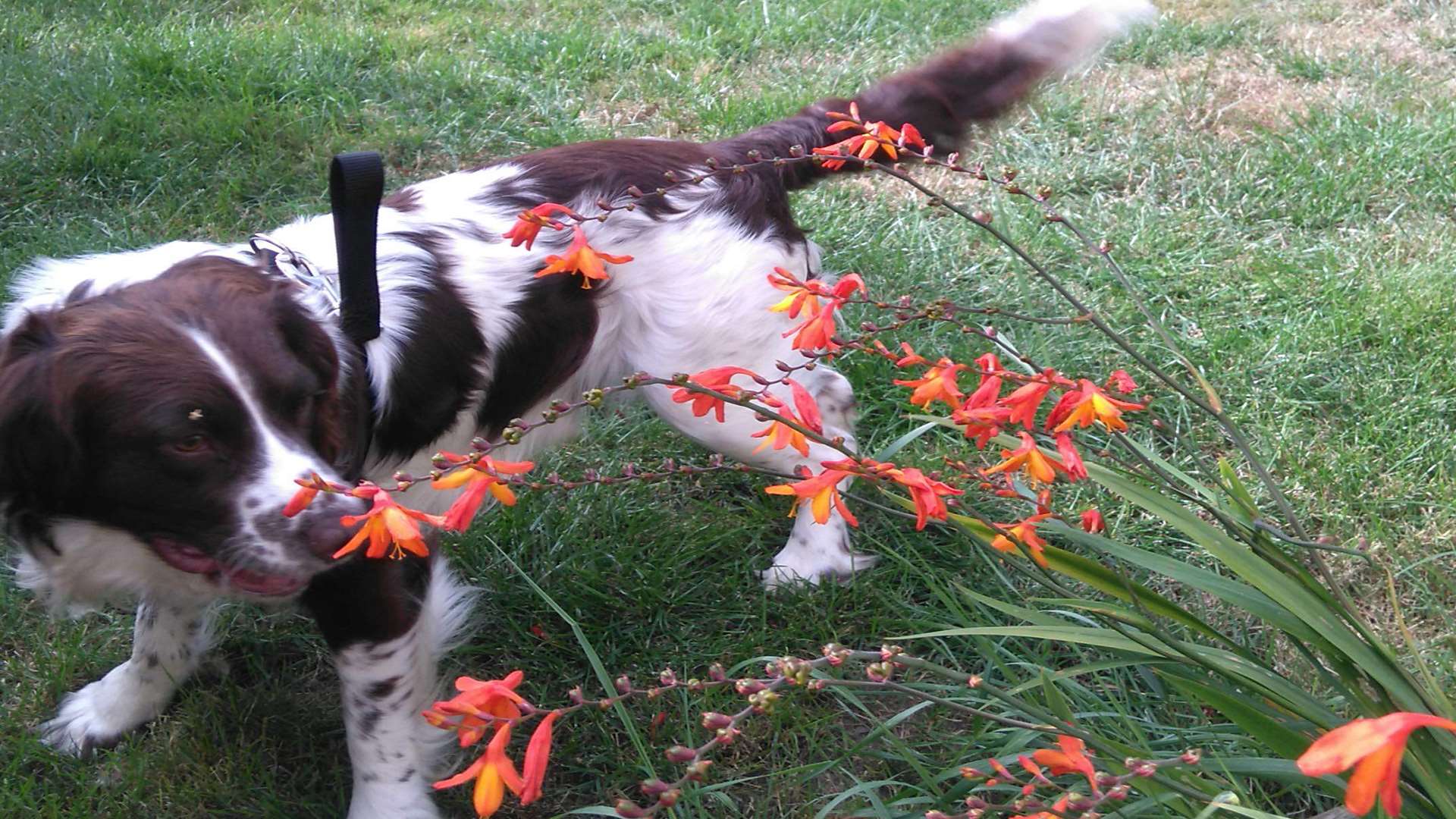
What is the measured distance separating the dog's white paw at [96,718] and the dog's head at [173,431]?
55 centimetres

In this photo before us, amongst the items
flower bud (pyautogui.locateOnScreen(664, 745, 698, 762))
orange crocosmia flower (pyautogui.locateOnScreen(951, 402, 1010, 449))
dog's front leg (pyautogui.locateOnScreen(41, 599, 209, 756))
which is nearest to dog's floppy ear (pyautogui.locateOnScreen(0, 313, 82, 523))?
dog's front leg (pyautogui.locateOnScreen(41, 599, 209, 756))

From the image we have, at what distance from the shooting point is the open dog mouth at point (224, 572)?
5.76 feet

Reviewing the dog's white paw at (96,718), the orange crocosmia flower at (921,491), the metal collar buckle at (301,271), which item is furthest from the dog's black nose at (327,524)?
the dog's white paw at (96,718)

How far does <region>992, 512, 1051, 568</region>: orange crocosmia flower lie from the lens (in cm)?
146

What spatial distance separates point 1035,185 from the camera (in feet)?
13.0

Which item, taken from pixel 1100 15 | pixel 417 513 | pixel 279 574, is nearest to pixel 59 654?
pixel 279 574

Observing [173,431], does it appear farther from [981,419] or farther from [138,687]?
[981,419]

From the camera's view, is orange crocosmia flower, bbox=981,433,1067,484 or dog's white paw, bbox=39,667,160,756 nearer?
orange crocosmia flower, bbox=981,433,1067,484

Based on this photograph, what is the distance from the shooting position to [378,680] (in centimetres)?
210

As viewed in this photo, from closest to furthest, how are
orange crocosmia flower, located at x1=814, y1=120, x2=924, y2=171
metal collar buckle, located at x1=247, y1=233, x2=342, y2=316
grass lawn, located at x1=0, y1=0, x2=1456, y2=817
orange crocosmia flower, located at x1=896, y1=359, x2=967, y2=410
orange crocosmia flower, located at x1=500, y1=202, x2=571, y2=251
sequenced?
orange crocosmia flower, located at x1=896, y1=359, x2=967, y2=410 → orange crocosmia flower, located at x1=500, y1=202, x2=571, y2=251 → orange crocosmia flower, located at x1=814, y1=120, x2=924, y2=171 → metal collar buckle, located at x1=247, y1=233, x2=342, y2=316 → grass lawn, located at x1=0, y1=0, x2=1456, y2=817

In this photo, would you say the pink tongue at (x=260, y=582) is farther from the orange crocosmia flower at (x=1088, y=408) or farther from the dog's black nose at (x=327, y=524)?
the orange crocosmia flower at (x=1088, y=408)

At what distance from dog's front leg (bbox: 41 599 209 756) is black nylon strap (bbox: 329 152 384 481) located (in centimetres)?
50

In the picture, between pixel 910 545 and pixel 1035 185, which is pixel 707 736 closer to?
pixel 910 545

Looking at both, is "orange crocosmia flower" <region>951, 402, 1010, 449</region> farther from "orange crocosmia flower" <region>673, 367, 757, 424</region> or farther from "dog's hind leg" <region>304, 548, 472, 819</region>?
"dog's hind leg" <region>304, 548, 472, 819</region>
